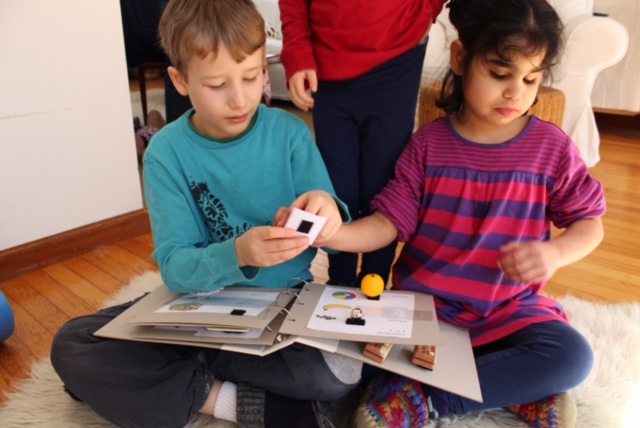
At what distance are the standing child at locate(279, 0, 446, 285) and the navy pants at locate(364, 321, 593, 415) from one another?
39cm

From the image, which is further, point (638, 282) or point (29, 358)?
point (638, 282)

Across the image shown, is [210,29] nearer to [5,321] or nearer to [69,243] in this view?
[5,321]

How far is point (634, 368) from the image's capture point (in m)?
1.13

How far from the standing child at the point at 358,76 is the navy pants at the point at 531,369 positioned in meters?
0.39

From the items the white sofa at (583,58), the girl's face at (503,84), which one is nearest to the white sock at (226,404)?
the girl's face at (503,84)

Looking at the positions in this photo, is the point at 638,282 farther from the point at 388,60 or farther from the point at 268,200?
the point at 268,200

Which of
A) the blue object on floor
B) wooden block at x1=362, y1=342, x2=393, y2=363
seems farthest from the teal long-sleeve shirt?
the blue object on floor

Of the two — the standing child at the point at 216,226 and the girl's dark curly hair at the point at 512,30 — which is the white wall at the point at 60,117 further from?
the girl's dark curly hair at the point at 512,30

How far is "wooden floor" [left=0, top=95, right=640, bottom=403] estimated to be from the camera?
1.25 metres

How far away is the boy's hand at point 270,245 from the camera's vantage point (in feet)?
2.63

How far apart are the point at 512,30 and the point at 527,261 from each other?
365mm

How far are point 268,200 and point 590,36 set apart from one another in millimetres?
1803

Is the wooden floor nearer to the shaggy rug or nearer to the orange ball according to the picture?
the shaggy rug

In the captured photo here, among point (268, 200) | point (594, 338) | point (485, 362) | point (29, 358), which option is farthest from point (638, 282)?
point (29, 358)
